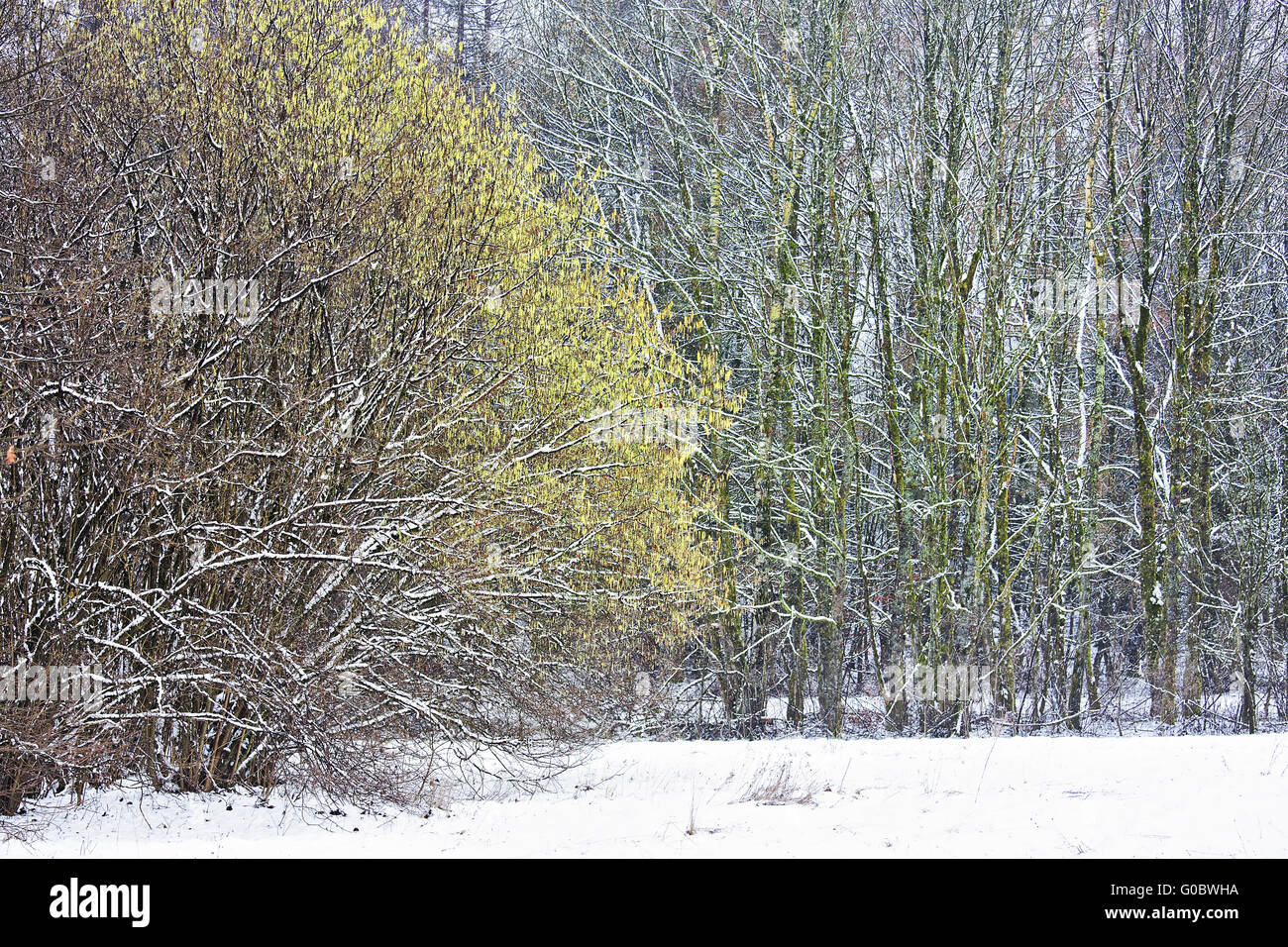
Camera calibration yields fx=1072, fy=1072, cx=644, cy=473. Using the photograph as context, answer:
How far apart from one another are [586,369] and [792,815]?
553cm

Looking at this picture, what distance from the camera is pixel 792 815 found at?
8.16 metres

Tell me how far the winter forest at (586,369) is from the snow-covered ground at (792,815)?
0.51 m

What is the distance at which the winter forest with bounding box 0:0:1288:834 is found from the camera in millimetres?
8227

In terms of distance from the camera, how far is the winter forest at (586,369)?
8.23 m

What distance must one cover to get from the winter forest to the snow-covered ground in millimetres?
514
